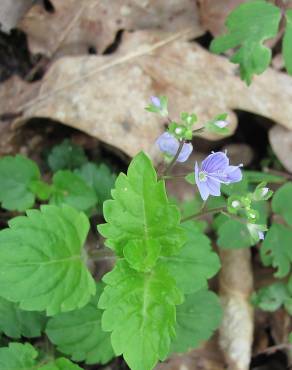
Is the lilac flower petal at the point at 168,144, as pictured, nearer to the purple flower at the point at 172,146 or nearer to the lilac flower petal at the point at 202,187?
the purple flower at the point at 172,146

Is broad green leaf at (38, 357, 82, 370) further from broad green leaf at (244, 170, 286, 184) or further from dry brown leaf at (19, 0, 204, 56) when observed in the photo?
dry brown leaf at (19, 0, 204, 56)

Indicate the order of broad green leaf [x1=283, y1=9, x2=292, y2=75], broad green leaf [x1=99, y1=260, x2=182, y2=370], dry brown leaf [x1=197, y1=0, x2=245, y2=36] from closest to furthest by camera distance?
broad green leaf [x1=99, y1=260, x2=182, y2=370]
broad green leaf [x1=283, y1=9, x2=292, y2=75]
dry brown leaf [x1=197, y1=0, x2=245, y2=36]

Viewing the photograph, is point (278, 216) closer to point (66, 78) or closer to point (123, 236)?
point (123, 236)

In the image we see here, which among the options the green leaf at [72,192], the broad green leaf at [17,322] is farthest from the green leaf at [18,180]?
the broad green leaf at [17,322]

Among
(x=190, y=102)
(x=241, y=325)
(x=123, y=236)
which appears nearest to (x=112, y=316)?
(x=123, y=236)

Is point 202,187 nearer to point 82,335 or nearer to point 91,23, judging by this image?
point 82,335

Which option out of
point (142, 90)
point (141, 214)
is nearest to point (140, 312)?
point (141, 214)

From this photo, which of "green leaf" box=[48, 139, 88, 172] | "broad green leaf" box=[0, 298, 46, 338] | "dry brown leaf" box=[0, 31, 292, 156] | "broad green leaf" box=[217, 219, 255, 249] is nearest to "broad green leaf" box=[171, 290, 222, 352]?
"broad green leaf" box=[217, 219, 255, 249]
